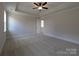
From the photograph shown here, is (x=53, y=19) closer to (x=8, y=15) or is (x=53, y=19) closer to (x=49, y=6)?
(x=49, y=6)

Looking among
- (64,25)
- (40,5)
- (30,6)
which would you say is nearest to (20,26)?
(30,6)

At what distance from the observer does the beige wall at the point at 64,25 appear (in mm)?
2852

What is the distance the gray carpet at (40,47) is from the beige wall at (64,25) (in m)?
0.13

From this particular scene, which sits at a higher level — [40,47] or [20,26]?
[20,26]

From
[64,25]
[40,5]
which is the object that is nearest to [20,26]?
[40,5]

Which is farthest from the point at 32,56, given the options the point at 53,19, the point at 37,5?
the point at 37,5

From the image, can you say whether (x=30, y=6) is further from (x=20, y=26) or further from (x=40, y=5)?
(x=20, y=26)

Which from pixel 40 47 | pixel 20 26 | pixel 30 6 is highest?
pixel 30 6

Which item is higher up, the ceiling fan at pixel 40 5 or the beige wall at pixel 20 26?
the ceiling fan at pixel 40 5

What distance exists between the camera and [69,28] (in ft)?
9.48

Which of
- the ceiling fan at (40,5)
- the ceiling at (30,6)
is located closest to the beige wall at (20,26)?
the ceiling at (30,6)

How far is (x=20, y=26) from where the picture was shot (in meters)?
2.91

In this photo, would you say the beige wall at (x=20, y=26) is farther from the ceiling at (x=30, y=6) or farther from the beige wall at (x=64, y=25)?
the beige wall at (x=64, y=25)

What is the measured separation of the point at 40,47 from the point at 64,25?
0.73 meters
